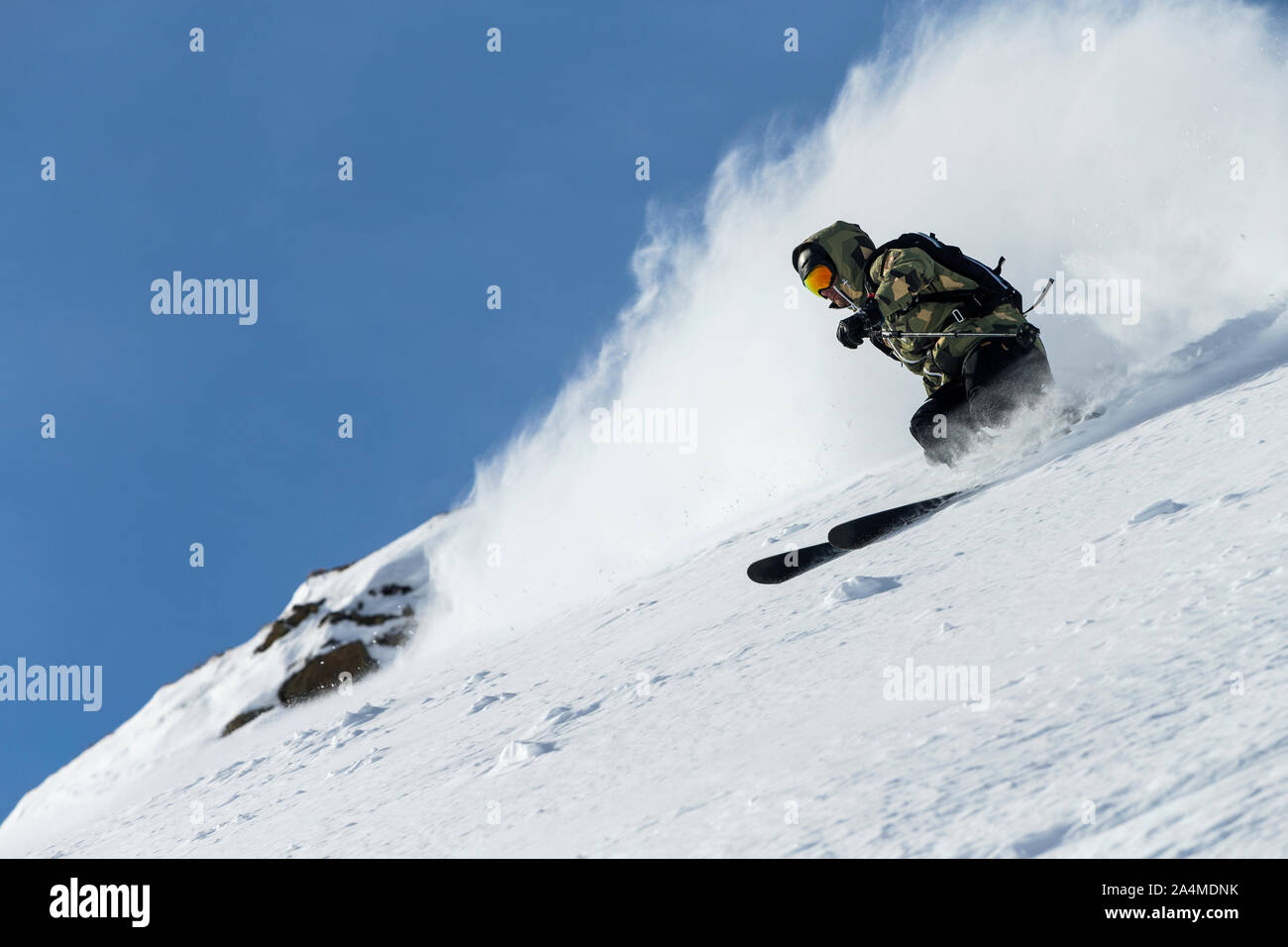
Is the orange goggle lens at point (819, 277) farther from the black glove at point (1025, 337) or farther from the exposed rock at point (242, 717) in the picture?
the exposed rock at point (242, 717)

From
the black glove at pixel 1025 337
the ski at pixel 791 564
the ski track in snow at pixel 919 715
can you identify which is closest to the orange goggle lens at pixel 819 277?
the black glove at pixel 1025 337

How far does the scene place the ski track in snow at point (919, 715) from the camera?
2387 mm

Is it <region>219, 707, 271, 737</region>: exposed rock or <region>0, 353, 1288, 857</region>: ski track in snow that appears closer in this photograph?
<region>0, 353, 1288, 857</region>: ski track in snow

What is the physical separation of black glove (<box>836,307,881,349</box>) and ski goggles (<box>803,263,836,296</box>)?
0.47 meters

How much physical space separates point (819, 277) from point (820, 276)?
0.04 ft

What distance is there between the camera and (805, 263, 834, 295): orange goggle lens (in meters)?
8.12

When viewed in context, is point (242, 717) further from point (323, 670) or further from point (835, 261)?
point (835, 261)

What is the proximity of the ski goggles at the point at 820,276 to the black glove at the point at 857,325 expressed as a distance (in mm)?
471

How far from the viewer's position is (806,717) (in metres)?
3.68

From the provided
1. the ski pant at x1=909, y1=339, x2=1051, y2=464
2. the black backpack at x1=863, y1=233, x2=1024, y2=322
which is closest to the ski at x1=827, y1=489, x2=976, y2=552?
the ski pant at x1=909, y1=339, x2=1051, y2=464

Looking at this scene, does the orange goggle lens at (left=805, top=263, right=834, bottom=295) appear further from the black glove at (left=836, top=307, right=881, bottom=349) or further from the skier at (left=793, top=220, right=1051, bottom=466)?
the black glove at (left=836, top=307, right=881, bottom=349)

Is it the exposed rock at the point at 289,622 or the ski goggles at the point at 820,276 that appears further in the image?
the exposed rock at the point at 289,622

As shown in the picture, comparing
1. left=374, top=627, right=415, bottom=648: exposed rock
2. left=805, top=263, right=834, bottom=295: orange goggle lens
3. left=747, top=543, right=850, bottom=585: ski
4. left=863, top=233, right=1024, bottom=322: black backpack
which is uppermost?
left=374, top=627, right=415, bottom=648: exposed rock

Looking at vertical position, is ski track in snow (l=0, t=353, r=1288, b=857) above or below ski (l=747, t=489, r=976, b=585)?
below
